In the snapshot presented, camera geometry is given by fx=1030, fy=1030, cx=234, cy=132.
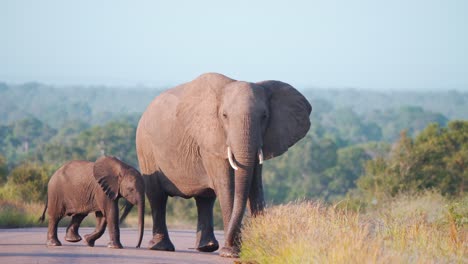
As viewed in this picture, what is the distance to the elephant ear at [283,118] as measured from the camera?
1493 cm

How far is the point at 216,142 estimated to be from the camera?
14.9m

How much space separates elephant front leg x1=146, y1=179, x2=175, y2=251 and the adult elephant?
0.05 feet

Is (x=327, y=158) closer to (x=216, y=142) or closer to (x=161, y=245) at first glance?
(x=161, y=245)

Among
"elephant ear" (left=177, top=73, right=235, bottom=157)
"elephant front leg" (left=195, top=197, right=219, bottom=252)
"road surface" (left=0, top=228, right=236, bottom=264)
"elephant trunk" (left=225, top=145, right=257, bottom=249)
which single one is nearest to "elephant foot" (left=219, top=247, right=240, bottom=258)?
"road surface" (left=0, top=228, right=236, bottom=264)

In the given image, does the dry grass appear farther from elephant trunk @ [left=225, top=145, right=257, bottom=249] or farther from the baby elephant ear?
the baby elephant ear

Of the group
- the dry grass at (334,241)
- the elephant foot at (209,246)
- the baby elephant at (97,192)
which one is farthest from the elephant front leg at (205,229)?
the dry grass at (334,241)

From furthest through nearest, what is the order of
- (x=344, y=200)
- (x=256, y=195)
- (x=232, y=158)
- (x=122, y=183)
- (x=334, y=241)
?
(x=344, y=200), (x=122, y=183), (x=256, y=195), (x=232, y=158), (x=334, y=241)

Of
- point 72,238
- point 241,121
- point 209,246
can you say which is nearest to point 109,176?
point 72,238

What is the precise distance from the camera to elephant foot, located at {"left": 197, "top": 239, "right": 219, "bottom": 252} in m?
16.3

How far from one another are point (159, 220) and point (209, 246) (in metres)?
0.95

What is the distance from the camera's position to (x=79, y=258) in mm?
13555

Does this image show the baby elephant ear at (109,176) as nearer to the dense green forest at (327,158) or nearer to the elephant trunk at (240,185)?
the elephant trunk at (240,185)

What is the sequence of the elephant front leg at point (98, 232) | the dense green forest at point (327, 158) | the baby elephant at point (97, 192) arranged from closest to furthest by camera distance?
1. the baby elephant at point (97, 192)
2. the elephant front leg at point (98, 232)
3. the dense green forest at point (327, 158)

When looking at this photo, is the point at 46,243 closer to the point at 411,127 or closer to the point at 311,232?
the point at 311,232
